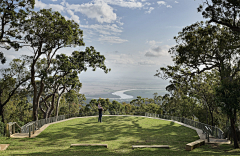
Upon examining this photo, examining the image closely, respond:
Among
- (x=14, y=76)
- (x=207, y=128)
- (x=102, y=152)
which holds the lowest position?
(x=102, y=152)

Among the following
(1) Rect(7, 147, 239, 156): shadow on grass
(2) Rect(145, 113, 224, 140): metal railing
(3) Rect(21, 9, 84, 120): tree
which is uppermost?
(3) Rect(21, 9, 84, 120): tree

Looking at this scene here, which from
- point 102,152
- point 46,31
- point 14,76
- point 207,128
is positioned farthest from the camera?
point 14,76

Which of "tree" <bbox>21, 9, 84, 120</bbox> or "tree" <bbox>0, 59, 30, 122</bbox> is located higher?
"tree" <bbox>21, 9, 84, 120</bbox>

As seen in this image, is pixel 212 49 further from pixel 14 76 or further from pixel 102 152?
pixel 14 76

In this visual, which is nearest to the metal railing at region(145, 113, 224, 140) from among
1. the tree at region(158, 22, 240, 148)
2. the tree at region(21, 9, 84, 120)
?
the tree at region(158, 22, 240, 148)

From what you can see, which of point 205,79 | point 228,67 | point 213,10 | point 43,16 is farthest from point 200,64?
point 43,16

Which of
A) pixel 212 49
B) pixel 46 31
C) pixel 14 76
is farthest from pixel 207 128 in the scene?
pixel 14 76

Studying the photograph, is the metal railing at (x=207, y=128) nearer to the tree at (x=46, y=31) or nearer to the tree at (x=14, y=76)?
the tree at (x=46, y=31)

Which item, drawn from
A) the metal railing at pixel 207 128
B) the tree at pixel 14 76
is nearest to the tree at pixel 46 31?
the tree at pixel 14 76

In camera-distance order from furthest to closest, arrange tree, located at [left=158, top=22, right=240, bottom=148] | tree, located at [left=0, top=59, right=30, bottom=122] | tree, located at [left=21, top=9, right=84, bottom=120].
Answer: tree, located at [left=0, top=59, right=30, bottom=122]
tree, located at [left=21, top=9, right=84, bottom=120]
tree, located at [left=158, top=22, right=240, bottom=148]

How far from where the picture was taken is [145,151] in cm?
746

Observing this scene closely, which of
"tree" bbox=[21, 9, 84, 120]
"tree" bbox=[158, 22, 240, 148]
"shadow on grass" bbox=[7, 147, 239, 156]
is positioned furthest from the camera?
"tree" bbox=[21, 9, 84, 120]

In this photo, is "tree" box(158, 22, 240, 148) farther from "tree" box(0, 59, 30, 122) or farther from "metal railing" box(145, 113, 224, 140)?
"tree" box(0, 59, 30, 122)

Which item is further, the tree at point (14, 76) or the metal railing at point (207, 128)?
the tree at point (14, 76)
